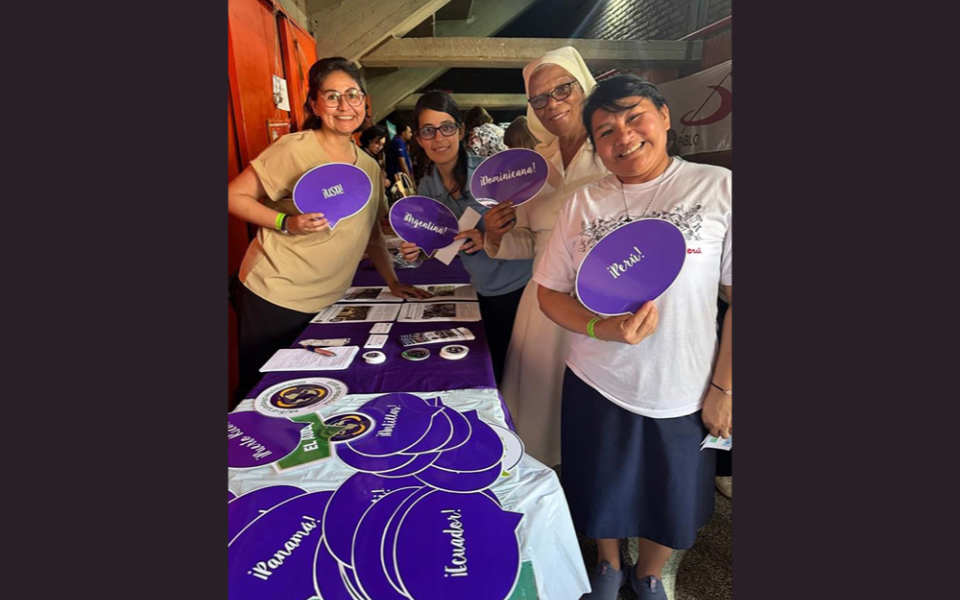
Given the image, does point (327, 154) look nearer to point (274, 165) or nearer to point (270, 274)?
point (274, 165)

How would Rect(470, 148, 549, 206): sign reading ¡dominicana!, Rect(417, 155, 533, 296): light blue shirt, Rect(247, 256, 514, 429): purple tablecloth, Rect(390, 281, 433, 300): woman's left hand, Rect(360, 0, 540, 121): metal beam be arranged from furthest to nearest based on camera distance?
Rect(360, 0, 540, 121): metal beam, Rect(390, 281, 433, 300): woman's left hand, Rect(417, 155, 533, 296): light blue shirt, Rect(470, 148, 549, 206): sign reading ¡dominicana!, Rect(247, 256, 514, 429): purple tablecloth

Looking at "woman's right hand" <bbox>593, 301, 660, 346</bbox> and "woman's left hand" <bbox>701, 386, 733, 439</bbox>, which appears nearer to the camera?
"woman's right hand" <bbox>593, 301, 660, 346</bbox>

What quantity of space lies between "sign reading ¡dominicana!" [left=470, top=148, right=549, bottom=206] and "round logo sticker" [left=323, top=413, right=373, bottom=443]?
850mm

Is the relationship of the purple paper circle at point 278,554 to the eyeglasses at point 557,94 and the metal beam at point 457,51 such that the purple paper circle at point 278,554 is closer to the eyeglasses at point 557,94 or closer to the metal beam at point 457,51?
the eyeglasses at point 557,94

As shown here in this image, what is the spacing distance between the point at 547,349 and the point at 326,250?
2.98 feet

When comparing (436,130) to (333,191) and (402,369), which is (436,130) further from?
(402,369)

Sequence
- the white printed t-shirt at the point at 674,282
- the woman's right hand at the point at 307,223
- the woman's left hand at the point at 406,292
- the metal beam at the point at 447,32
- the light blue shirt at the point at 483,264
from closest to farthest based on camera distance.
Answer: the white printed t-shirt at the point at 674,282 → the woman's right hand at the point at 307,223 → the light blue shirt at the point at 483,264 → the woman's left hand at the point at 406,292 → the metal beam at the point at 447,32

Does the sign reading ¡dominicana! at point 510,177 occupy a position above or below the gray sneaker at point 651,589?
above

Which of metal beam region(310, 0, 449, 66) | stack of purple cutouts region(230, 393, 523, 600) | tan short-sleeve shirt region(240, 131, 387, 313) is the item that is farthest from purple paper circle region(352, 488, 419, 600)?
metal beam region(310, 0, 449, 66)

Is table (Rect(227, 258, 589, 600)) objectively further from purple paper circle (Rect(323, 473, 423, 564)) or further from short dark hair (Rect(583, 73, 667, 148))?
short dark hair (Rect(583, 73, 667, 148))

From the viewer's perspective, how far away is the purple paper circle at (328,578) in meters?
0.60

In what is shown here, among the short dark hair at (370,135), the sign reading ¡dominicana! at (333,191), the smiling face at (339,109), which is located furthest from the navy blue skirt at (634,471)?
the short dark hair at (370,135)

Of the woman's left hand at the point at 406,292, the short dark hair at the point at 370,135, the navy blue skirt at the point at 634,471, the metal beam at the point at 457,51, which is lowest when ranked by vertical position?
the navy blue skirt at the point at 634,471

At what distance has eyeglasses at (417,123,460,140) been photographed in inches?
69.6
